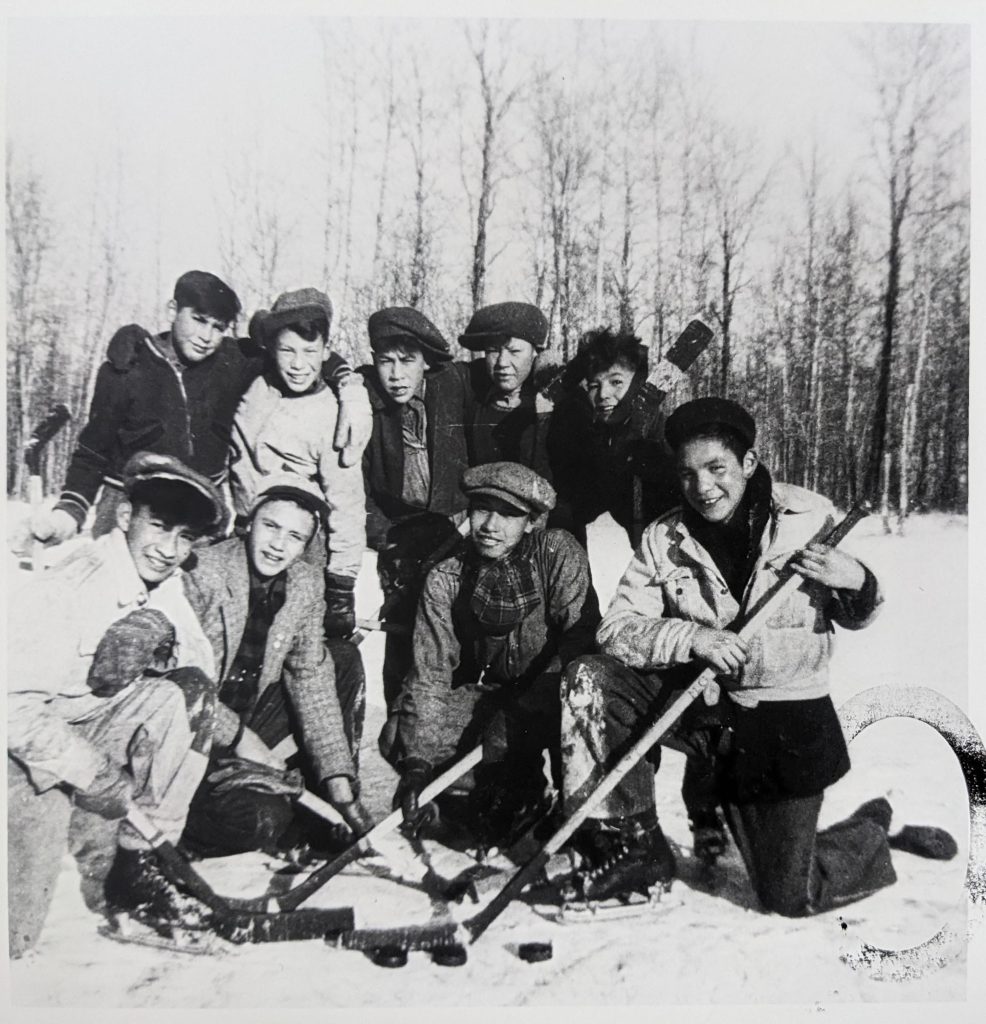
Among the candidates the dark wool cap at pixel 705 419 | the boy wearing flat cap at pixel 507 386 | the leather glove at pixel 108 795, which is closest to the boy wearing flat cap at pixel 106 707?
the leather glove at pixel 108 795

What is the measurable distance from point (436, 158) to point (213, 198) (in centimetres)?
94

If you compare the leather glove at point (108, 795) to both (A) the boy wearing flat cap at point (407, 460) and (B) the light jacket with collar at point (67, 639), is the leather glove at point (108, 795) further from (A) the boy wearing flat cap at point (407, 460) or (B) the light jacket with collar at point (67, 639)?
(A) the boy wearing flat cap at point (407, 460)

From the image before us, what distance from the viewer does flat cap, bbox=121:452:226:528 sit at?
429 cm

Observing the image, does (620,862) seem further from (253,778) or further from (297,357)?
(297,357)

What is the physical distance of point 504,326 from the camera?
174 inches

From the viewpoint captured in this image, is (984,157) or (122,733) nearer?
(122,733)

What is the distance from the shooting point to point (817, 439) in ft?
14.7

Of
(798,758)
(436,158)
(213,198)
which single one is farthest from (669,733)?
(213,198)

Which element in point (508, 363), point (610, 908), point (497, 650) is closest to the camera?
point (610, 908)

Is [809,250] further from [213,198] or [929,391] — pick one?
[213,198]

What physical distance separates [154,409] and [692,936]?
3.05m

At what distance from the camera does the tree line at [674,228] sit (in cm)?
441

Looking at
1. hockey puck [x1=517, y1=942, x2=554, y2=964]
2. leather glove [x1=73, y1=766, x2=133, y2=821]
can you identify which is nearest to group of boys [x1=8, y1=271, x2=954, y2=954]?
leather glove [x1=73, y1=766, x2=133, y2=821]

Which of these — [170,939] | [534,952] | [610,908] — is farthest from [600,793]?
[170,939]
